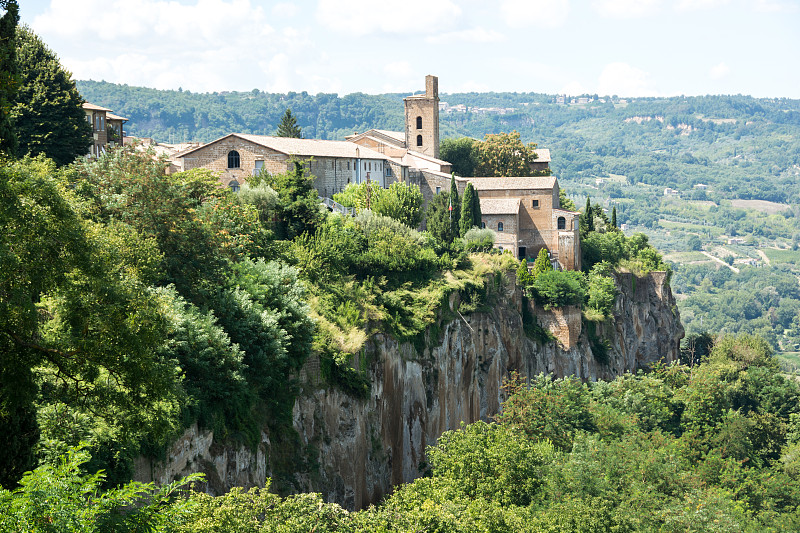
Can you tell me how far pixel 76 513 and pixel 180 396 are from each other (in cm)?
718

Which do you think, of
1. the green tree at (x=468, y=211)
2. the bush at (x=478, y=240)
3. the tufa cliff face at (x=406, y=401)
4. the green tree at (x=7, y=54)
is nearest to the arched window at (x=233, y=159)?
the bush at (x=478, y=240)

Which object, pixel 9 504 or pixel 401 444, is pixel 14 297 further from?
pixel 401 444

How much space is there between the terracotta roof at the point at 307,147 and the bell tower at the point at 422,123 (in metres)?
23.3

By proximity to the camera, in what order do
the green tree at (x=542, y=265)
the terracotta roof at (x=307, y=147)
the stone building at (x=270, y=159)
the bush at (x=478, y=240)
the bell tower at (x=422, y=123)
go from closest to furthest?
the stone building at (x=270, y=159), the terracotta roof at (x=307, y=147), the bush at (x=478, y=240), the green tree at (x=542, y=265), the bell tower at (x=422, y=123)

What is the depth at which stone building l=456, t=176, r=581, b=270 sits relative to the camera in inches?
→ 2904

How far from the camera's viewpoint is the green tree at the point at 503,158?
300ft

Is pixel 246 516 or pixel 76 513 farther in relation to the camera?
pixel 246 516

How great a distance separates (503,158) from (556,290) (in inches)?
1246

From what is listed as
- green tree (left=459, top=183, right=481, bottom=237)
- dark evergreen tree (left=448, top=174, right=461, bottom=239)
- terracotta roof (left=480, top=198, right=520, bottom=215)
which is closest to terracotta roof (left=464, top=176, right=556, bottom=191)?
terracotta roof (left=480, top=198, right=520, bottom=215)

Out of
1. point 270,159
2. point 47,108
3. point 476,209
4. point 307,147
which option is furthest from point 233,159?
point 47,108

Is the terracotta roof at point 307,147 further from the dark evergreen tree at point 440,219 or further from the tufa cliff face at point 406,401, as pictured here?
the tufa cliff face at point 406,401

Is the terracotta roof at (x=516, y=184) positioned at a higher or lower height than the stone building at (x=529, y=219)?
higher

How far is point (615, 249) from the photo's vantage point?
3204 inches

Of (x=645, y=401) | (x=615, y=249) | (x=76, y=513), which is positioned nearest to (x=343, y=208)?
(x=645, y=401)
